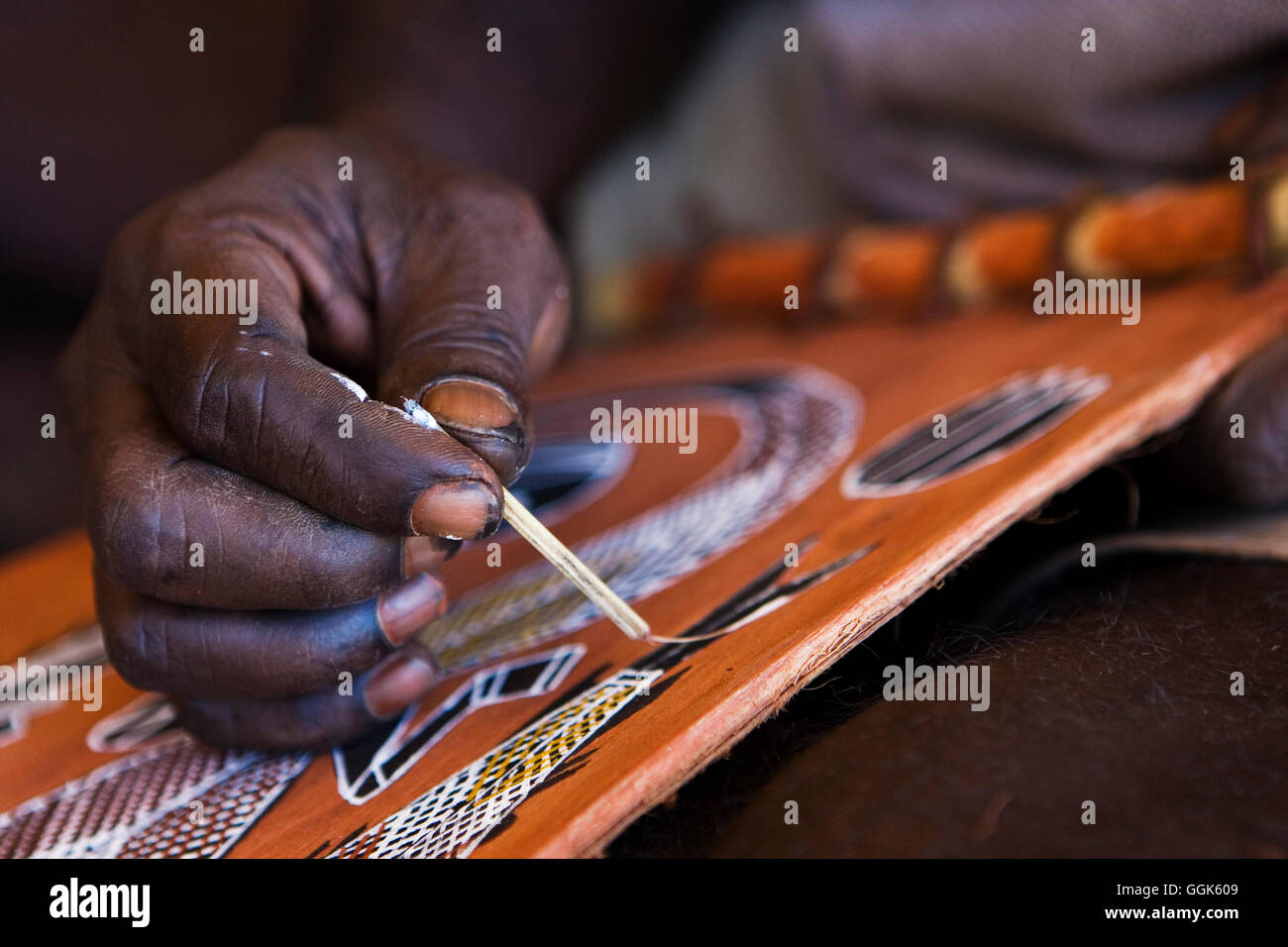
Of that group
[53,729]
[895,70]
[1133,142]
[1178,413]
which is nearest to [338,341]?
[53,729]

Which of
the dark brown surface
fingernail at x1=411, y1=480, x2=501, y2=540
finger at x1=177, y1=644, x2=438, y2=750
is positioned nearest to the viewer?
the dark brown surface

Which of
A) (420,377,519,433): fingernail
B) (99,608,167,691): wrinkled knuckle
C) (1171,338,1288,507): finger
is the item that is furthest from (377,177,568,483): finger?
(1171,338,1288,507): finger

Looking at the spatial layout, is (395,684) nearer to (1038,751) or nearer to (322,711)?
(322,711)

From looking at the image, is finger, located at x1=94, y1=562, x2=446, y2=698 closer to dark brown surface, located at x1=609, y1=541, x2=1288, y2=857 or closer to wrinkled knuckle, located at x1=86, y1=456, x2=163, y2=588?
wrinkled knuckle, located at x1=86, y1=456, x2=163, y2=588

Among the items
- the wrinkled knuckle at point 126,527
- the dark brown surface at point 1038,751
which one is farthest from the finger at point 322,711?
the dark brown surface at point 1038,751

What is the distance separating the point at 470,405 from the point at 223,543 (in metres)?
0.18

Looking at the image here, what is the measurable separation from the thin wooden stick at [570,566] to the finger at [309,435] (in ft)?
0.09

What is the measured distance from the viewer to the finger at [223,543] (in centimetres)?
64

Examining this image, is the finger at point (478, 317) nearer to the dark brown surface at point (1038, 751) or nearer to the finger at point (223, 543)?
the finger at point (223, 543)

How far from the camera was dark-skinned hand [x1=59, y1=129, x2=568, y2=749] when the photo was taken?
629 mm

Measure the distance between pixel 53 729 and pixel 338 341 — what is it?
0.42 m

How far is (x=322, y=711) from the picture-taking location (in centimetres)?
72

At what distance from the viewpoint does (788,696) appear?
0.59 meters
